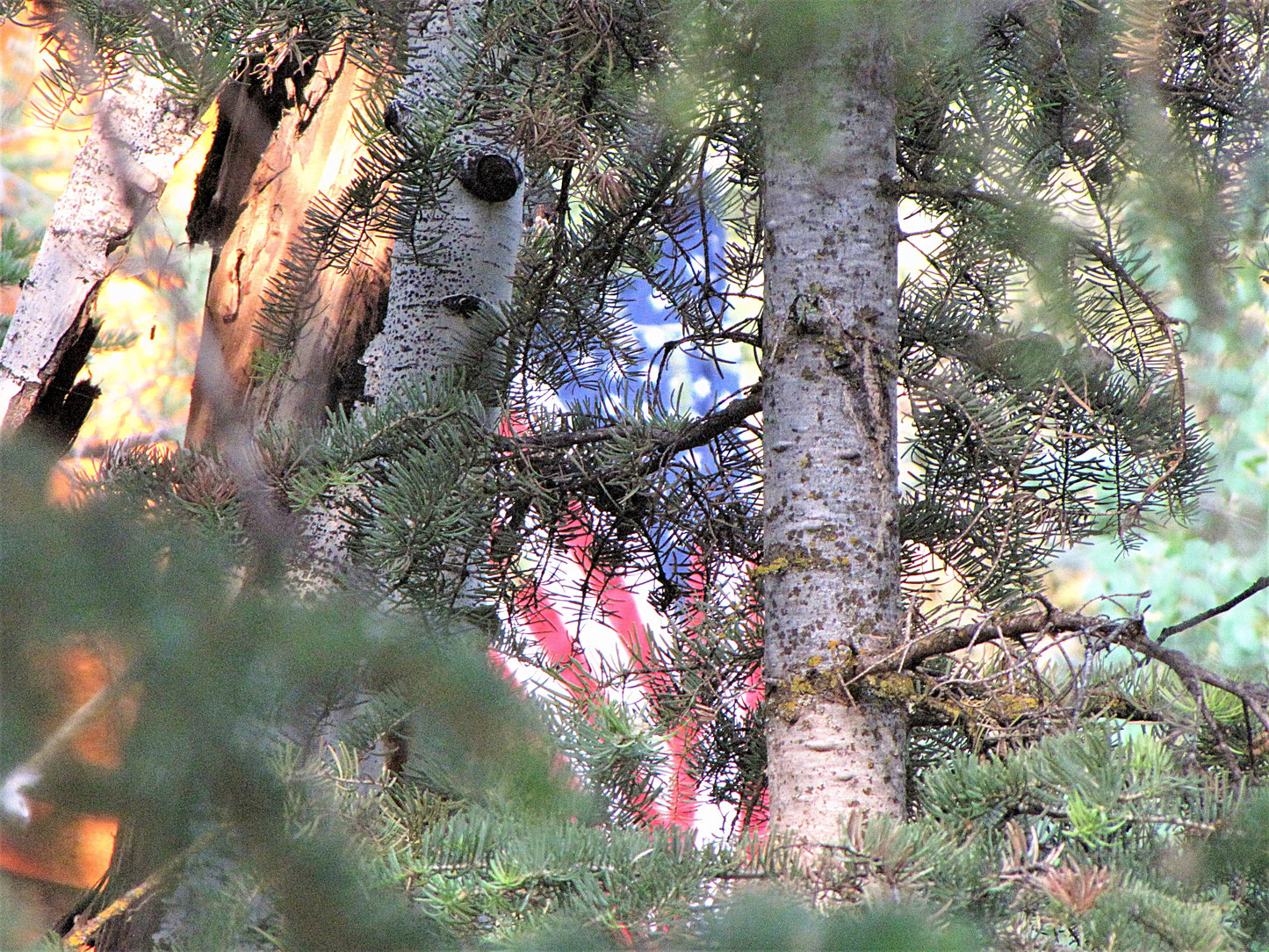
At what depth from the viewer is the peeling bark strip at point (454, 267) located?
3.06 feet

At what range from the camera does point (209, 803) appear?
0.20 meters

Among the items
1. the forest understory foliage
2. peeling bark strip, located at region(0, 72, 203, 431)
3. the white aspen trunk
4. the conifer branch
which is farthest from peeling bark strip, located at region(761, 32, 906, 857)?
peeling bark strip, located at region(0, 72, 203, 431)

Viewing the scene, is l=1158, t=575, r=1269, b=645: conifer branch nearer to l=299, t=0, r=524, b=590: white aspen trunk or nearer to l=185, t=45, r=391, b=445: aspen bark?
l=299, t=0, r=524, b=590: white aspen trunk

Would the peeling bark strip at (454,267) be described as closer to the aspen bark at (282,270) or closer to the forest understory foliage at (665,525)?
the forest understory foliage at (665,525)

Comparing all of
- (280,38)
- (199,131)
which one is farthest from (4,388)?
(280,38)

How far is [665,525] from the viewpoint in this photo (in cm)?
87

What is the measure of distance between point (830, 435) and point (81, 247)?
87cm

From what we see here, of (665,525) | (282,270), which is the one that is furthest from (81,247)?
(665,525)

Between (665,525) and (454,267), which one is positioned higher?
(454,267)

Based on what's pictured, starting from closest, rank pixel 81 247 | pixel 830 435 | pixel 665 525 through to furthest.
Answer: pixel 830 435 < pixel 665 525 < pixel 81 247

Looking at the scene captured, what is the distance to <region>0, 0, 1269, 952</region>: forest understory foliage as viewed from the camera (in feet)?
0.72

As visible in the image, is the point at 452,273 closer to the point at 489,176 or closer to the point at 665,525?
the point at 489,176

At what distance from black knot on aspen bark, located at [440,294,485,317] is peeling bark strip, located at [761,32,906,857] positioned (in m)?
0.32

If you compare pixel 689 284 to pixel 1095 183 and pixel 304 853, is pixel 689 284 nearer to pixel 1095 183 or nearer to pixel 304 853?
pixel 1095 183
